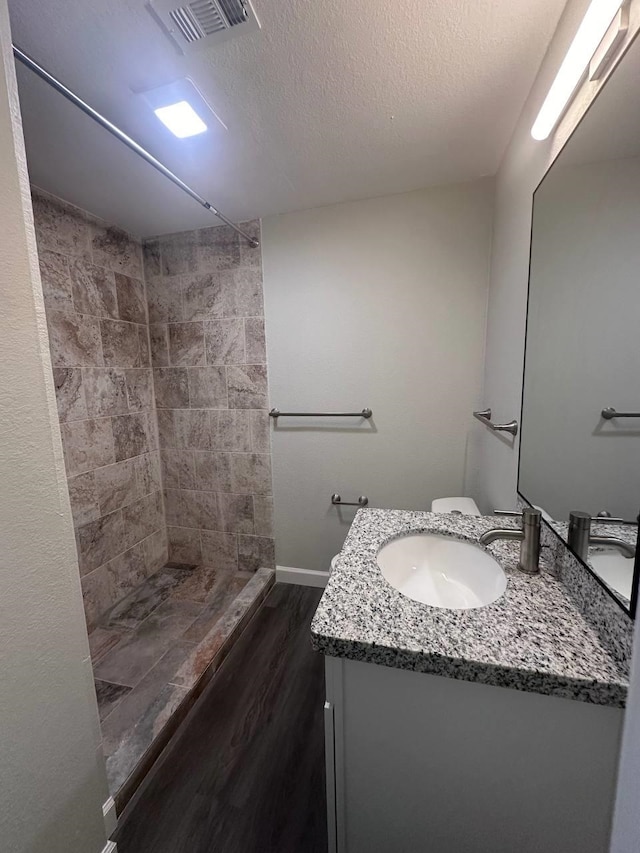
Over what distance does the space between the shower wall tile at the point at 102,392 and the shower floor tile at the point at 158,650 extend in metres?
0.19

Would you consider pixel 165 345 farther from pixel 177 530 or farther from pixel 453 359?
pixel 453 359

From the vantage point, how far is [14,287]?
2.27 feet

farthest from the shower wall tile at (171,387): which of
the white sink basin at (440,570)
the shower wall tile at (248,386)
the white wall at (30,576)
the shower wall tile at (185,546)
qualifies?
the white sink basin at (440,570)

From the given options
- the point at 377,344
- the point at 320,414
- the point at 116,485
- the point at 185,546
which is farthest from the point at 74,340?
the point at 377,344

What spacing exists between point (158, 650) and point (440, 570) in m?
1.53

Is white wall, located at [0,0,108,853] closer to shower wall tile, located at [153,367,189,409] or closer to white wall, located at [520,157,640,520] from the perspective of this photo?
white wall, located at [520,157,640,520]

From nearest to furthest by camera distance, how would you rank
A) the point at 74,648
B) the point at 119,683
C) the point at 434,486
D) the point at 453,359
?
1. the point at 74,648
2. the point at 119,683
3. the point at 453,359
4. the point at 434,486

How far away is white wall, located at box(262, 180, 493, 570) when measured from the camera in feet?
5.49

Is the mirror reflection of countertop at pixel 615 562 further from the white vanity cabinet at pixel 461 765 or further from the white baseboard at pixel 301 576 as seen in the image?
the white baseboard at pixel 301 576

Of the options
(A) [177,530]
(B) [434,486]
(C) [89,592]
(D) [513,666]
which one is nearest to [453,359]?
(B) [434,486]

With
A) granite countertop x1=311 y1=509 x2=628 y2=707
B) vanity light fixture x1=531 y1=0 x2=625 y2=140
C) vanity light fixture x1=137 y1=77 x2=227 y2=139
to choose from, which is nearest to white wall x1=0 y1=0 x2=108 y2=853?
vanity light fixture x1=137 y1=77 x2=227 y2=139

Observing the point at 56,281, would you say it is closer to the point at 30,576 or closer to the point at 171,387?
the point at 171,387

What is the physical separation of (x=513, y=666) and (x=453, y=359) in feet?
4.79

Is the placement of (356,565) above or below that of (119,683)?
above
